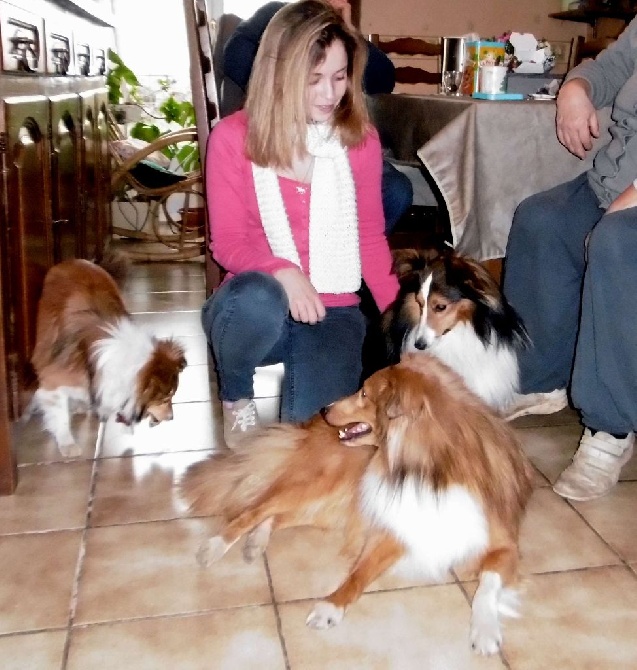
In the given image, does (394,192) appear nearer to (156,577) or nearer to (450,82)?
(450,82)

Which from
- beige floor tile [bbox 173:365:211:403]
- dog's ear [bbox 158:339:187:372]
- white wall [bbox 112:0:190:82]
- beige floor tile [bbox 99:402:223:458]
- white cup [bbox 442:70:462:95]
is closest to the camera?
dog's ear [bbox 158:339:187:372]

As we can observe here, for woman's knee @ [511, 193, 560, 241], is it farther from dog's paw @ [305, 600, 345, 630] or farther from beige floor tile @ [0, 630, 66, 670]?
beige floor tile @ [0, 630, 66, 670]

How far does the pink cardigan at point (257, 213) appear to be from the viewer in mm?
2047

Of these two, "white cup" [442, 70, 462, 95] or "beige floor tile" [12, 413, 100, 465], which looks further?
"white cup" [442, 70, 462, 95]

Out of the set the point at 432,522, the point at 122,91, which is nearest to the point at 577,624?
the point at 432,522

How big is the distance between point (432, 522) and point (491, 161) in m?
1.09

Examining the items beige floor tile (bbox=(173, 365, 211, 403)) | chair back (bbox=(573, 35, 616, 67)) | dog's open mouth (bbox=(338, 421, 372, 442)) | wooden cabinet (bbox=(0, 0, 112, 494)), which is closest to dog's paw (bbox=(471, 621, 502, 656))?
dog's open mouth (bbox=(338, 421, 372, 442))

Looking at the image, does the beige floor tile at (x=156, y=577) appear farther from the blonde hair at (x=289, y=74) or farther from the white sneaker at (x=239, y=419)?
the blonde hair at (x=289, y=74)

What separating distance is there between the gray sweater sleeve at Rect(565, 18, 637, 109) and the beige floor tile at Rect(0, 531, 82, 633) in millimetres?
1934

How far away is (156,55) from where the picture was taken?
5797 millimetres

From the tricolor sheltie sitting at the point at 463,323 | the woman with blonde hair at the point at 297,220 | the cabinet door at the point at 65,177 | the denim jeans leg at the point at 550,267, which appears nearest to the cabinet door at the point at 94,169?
the cabinet door at the point at 65,177

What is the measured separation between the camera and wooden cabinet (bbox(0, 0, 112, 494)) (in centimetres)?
183

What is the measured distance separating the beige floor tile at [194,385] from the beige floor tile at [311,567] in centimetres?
93

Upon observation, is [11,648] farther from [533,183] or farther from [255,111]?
[533,183]
